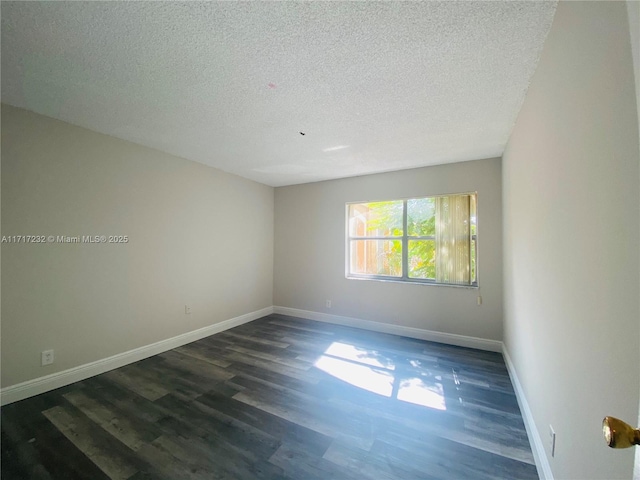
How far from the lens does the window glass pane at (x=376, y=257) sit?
149 inches

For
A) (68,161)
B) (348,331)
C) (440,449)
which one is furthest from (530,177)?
(68,161)

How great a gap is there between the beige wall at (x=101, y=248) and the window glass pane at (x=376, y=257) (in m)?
2.07

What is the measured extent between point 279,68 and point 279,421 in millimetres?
2471

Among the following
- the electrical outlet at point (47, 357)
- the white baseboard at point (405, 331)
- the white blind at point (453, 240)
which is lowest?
the white baseboard at point (405, 331)

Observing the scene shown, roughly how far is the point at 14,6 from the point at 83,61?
35 cm

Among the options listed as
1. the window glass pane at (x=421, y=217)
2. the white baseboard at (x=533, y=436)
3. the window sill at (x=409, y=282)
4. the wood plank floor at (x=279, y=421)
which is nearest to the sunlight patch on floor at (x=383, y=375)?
the wood plank floor at (x=279, y=421)

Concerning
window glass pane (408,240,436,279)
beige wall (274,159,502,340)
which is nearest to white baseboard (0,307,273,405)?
beige wall (274,159,502,340)

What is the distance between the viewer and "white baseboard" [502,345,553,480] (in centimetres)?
133

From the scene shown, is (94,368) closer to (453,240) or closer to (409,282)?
(409,282)

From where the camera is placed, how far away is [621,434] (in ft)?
1.36

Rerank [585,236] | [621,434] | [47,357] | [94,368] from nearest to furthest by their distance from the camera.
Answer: [621,434] → [585,236] → [47,357] → [94,368]

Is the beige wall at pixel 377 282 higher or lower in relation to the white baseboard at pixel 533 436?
higher

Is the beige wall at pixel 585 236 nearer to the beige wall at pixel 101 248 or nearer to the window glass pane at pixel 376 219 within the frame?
the window glass pane at pixel 376 219

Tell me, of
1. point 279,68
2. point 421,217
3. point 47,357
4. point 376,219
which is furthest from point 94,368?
point 421,217
